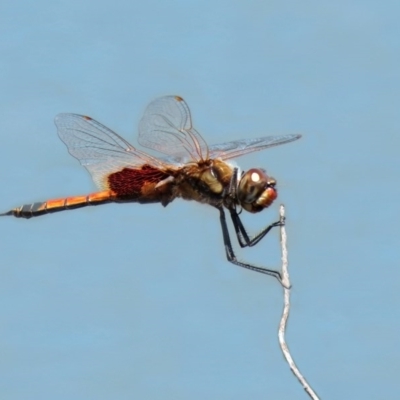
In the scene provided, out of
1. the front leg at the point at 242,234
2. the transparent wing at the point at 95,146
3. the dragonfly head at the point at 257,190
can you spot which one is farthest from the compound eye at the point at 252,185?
the transparent wing at the point at 95,146

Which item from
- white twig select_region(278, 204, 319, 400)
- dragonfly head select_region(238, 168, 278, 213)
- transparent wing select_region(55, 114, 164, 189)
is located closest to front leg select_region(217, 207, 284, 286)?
dragonfly head select_region(238, 168, 278, 213)

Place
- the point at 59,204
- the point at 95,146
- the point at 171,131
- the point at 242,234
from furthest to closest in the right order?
1. the point at 59,204
2. the point at 95,146
3. the point at 171,131
4. the point at 242,234

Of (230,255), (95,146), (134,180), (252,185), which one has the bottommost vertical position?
(230,255)

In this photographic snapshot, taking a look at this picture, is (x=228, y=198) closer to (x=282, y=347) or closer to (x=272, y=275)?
(x=272, y=275)

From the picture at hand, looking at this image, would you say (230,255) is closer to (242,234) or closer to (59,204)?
(242,234)

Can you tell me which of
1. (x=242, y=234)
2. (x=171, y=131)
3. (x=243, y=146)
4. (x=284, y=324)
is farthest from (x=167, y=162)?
(x=284, y=324)

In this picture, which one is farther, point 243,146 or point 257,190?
point 243,146

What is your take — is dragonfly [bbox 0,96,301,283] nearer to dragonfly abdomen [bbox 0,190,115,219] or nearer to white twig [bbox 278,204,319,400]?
dragonfly abdomen [bbox 0,190,115,219]
